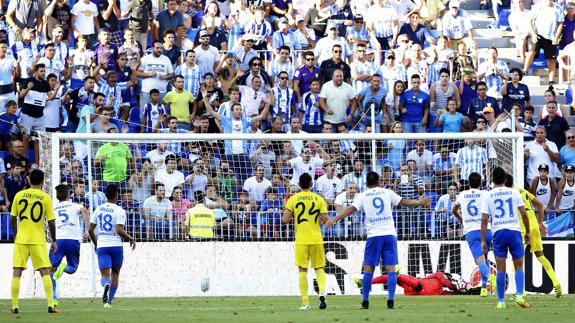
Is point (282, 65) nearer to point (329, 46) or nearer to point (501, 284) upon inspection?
A: point (329, 46)

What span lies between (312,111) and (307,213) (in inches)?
371

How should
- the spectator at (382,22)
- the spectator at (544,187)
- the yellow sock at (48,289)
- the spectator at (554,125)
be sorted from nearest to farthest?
the yellow sock at (48,289) < the spectator at (544,187) < the spectator at (554,125) < the spectator at (382,22)

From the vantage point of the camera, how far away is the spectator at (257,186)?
26094 mm

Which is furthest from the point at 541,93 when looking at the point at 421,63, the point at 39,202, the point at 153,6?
the point at 39,202

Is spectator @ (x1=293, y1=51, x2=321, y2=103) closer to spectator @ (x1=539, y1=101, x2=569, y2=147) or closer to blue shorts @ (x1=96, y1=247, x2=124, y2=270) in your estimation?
spectator @ (x1=539, y1=101, x2=569, y2=147)

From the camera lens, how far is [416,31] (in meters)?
32.0

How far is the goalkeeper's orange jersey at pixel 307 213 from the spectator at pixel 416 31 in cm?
1235

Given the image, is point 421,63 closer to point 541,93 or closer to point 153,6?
point 541,93

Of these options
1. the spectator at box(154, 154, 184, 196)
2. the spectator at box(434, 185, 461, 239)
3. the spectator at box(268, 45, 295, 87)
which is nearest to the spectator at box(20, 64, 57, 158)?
the spectator at box(154, 154, 184, 196)

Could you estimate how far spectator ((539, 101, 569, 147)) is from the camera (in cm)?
2964

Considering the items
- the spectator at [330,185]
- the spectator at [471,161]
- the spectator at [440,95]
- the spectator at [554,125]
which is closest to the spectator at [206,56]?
the spectator at [440,95]

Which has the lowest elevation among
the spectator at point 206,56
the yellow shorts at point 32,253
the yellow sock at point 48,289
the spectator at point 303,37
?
the yellow sock at point 48,289

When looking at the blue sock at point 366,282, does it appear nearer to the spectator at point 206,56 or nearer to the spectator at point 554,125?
the spectator at point 554,125

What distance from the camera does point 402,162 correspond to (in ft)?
86.9
